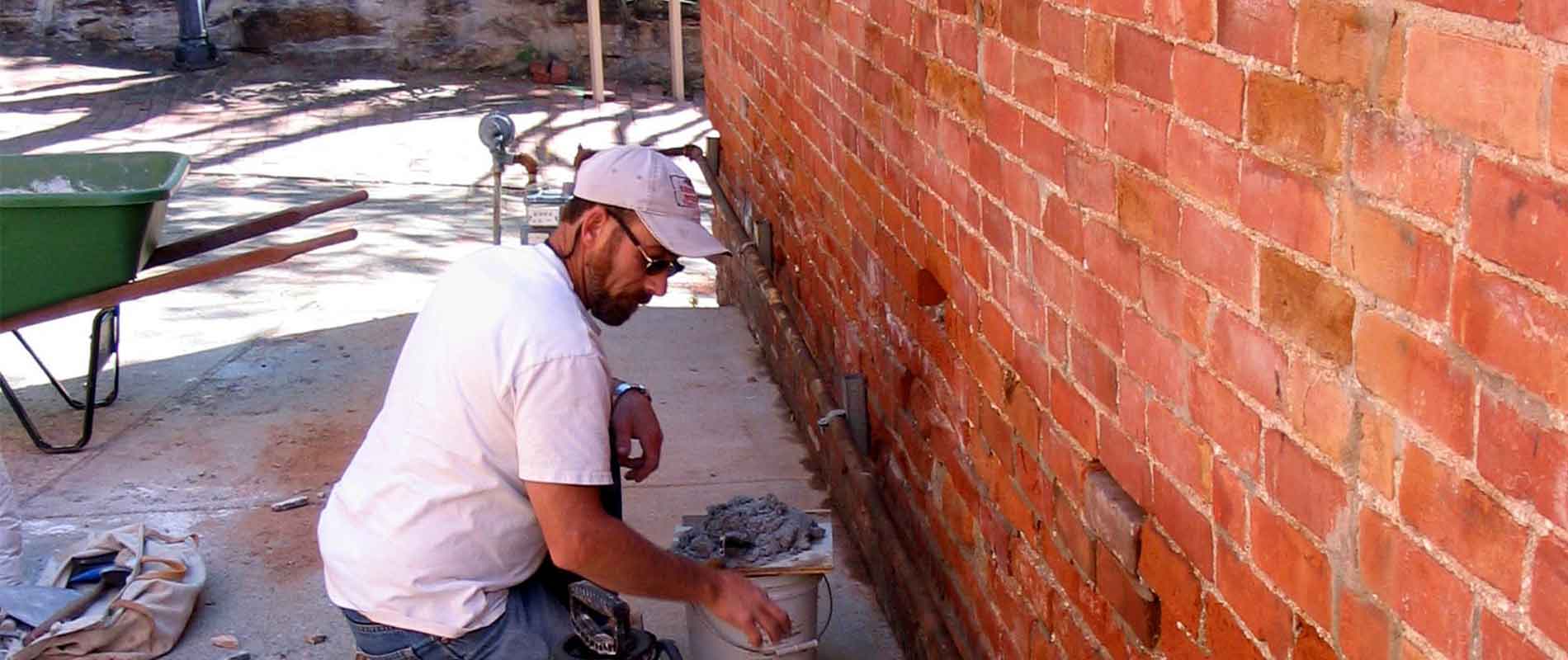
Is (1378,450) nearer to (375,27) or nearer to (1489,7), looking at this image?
(1489,7)

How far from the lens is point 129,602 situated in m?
3.96

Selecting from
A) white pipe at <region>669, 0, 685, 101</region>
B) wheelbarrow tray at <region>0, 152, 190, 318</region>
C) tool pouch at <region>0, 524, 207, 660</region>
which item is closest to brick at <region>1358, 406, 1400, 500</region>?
tool pouch at <region>0, 524, 207, 660</region>

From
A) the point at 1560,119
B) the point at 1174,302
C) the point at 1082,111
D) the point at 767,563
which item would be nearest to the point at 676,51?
the point at 767,563

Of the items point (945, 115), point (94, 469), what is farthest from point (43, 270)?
point (945, 115)

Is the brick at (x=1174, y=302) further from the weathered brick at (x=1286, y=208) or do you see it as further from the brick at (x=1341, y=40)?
the brick at (x=1341, y=40)

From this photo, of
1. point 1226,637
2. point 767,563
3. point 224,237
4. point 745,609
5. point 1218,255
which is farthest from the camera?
point 224,237

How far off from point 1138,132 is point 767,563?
4.79ft

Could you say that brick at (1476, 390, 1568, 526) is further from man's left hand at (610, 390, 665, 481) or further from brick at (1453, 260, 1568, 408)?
man's left hand at (610, 390, 665, 481)

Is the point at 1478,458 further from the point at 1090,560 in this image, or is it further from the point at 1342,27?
the point at 1090,560

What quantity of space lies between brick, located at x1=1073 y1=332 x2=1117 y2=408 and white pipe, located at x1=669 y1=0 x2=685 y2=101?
10886mm

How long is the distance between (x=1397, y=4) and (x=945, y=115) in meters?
1.75

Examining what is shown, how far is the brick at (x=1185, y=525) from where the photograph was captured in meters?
2.22

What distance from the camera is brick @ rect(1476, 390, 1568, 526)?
4.63 ft

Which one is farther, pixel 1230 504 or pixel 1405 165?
pixel 1230 504
